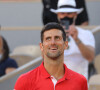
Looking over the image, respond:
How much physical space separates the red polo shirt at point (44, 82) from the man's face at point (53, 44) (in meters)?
0.15

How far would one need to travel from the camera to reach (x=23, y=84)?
2820mm

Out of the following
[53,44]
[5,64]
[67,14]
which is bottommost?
[5,64]

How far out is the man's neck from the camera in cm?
287

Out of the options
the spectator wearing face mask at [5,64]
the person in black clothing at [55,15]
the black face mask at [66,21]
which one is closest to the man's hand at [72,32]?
the black face mask at [66,21]

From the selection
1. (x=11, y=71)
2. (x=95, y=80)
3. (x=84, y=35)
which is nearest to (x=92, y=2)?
(x=11, y=71)

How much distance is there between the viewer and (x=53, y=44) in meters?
2.83

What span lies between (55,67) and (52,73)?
0.19ft

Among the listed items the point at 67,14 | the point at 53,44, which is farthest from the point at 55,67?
the point at 67,14

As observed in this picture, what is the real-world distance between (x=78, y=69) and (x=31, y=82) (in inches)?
81.7

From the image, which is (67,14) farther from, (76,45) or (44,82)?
(44,82)

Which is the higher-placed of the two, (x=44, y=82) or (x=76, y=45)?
(x=44, y=82)

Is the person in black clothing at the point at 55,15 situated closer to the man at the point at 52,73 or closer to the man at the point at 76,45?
the man at the point at 76,45

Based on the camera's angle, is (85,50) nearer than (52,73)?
No

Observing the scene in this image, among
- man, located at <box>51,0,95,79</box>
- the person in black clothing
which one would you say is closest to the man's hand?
man, located at <box>51,0,95,79</box>
